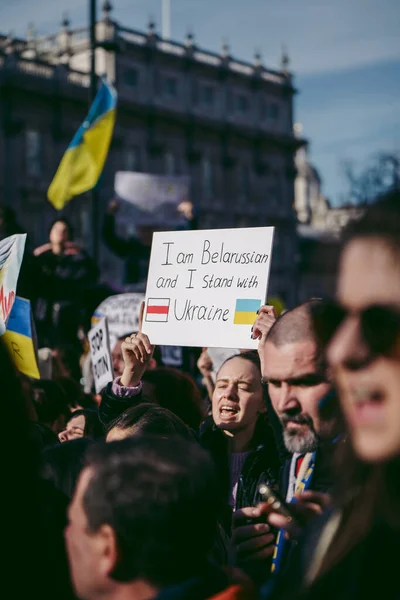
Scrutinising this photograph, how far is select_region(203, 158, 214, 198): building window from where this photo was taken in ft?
154

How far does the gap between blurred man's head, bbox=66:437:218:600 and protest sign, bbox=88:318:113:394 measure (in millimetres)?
3020

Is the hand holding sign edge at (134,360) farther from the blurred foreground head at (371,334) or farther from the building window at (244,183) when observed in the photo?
the building window at (244,183)

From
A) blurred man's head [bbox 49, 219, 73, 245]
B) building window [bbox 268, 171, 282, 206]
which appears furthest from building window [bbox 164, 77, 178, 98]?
blurred man's head [bbox 49, 219, 73, 245]

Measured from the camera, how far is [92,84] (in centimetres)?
1129

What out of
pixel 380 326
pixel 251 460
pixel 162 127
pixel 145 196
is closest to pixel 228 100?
pixel 162 127

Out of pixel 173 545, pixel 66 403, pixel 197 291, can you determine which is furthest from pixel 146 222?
pixel 173 545

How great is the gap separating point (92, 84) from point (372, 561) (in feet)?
34.7

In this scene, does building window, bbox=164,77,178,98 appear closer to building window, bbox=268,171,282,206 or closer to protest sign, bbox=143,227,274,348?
building window, bbox=268,171,282,206

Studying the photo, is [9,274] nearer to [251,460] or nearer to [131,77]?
[251,460]

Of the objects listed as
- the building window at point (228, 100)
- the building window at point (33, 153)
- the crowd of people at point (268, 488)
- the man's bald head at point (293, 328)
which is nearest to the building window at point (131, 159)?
the building window at point (33, 153)

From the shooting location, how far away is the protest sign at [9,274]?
449 cm

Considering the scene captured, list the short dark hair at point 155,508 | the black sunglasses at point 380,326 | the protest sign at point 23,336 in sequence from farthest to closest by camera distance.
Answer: the protest sign at point 23,336, the short dark hair at point 155,508, the black sunglasses at point 380,326

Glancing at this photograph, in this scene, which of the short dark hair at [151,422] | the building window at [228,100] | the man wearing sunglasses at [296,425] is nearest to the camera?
the man wearing sunglasses at [296,425]

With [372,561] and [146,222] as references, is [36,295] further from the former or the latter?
[372,561]
